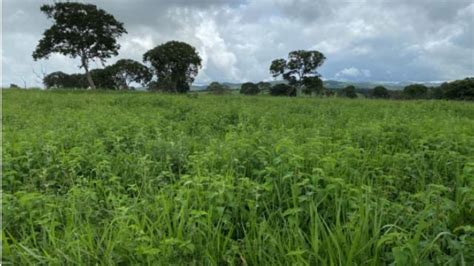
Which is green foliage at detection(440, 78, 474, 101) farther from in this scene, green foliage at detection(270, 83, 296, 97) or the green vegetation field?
the green vegetation field

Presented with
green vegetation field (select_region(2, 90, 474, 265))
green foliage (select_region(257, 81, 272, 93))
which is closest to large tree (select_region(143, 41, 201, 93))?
green foliage (select_region(257, 81, 272, 93))

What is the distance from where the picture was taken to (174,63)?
168ft

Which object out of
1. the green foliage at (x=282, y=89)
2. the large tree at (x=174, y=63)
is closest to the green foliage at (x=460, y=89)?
the green foliage at (x=282, y=89)

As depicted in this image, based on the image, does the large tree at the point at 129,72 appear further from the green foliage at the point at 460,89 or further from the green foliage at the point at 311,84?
the green foliage at the point at 460,89

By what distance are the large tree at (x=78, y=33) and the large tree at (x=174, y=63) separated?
477 inches

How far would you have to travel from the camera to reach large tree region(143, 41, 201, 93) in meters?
50.6

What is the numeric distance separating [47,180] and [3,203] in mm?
1043

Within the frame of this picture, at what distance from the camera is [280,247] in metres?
2.56

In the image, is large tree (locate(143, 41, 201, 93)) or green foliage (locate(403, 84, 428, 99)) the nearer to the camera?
green foliage (locate(403, 84, 428, 99))

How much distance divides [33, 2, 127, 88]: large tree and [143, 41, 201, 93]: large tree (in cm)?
1211

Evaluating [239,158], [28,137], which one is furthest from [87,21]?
[239,158]

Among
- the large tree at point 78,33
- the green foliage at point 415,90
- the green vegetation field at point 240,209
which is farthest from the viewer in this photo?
the green foliage at point 415,90

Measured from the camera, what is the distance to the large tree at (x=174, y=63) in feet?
166

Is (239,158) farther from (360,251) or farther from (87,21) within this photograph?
(87,21)
